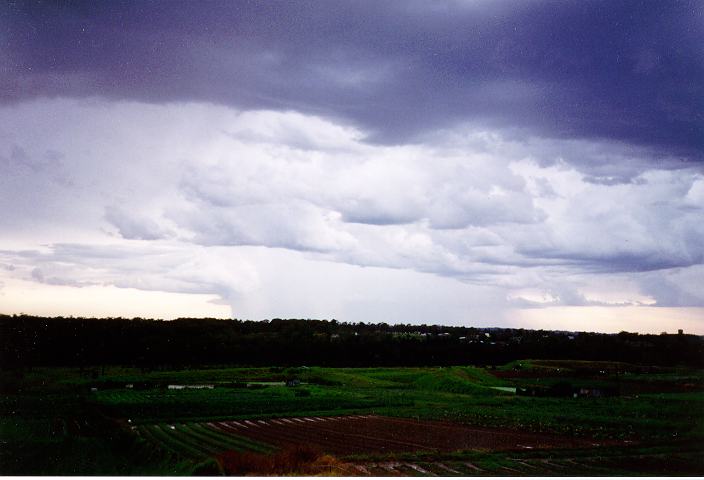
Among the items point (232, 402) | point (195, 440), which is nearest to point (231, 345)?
point (232, 402)

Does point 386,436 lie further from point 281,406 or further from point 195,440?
point 281,406

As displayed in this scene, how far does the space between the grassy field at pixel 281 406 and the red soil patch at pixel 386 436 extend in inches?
62.6

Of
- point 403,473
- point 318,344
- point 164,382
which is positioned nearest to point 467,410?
point 318,344

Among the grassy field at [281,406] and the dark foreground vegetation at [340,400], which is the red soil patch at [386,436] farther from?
the grassy field at [281,406]

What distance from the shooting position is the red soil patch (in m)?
24.1

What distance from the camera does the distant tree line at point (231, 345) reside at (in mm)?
46312

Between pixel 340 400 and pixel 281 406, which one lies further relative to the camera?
pixel 340 400

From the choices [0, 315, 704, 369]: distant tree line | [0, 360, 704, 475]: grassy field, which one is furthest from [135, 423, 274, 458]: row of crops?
[0, 315, 704, 369]: distant tree line

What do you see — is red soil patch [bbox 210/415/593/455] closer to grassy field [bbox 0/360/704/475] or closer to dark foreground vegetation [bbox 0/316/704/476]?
dark foreground vegetation [bbox 0/316/704/476]

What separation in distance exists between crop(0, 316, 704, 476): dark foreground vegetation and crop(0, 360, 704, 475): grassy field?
14 centimetres

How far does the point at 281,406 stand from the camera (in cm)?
3962

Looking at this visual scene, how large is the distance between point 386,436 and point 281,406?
1371cm

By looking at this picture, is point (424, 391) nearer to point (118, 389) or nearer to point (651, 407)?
Result: point (651, 407)

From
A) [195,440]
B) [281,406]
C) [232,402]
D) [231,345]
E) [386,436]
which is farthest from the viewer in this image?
[231,345]
